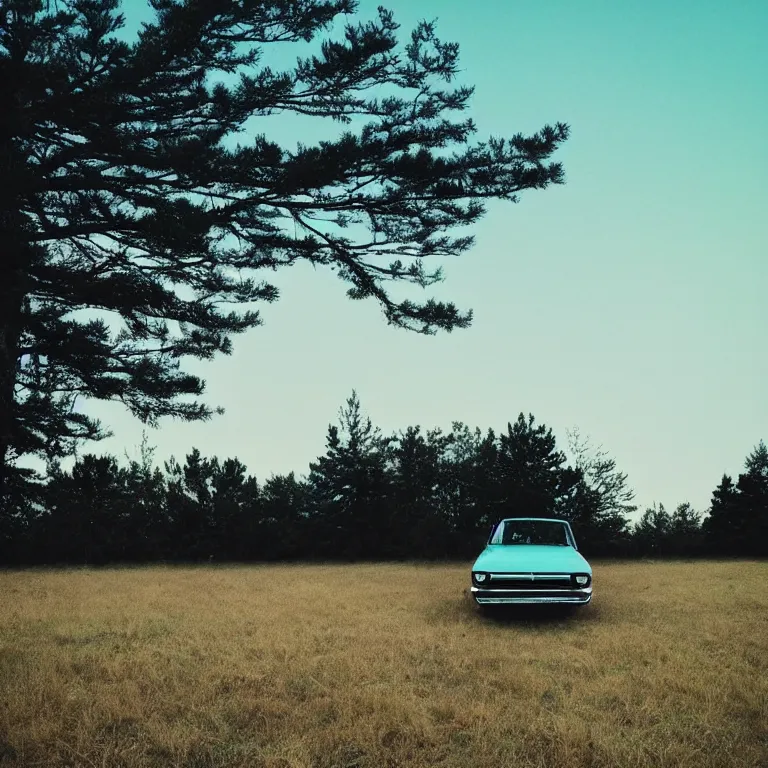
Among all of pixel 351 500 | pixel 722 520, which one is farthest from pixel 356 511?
pixel 722 520

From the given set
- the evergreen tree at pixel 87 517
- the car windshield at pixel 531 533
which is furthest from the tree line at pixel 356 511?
the car windshield at pixel 531 533

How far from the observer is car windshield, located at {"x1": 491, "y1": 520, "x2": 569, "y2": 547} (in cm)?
1199

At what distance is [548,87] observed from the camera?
388 inches

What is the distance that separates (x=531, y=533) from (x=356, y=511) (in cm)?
2021

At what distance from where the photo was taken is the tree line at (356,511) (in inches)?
1112

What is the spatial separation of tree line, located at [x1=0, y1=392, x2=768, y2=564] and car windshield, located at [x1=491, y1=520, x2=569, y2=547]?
1769cm

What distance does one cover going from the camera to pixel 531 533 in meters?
12.1

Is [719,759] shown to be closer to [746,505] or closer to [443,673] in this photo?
[443,673]

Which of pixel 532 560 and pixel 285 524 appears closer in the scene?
pixel 532 560

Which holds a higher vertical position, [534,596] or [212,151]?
[212,151]

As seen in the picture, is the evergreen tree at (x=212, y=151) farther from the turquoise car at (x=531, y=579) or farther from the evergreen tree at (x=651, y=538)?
the evergreen tree at (x=651, y=538)

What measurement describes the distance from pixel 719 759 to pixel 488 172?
5.89 m

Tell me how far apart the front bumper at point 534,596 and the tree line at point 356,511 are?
65.5ft

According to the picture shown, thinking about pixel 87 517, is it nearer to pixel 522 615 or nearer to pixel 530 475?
pixel 530 475
